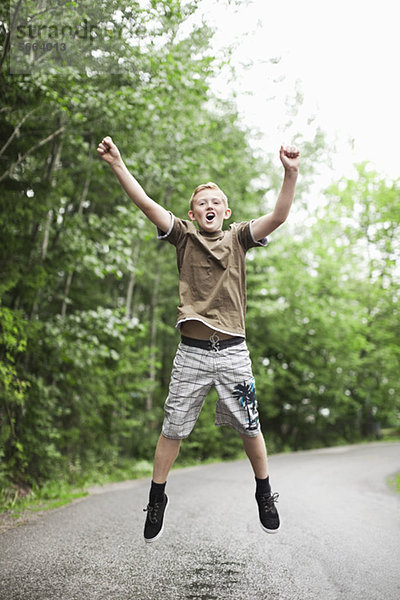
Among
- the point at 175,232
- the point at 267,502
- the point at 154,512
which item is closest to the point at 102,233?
the point at 175,232

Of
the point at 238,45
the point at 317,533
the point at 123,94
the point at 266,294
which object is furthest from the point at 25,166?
the point at 266,294

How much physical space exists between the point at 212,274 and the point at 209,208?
1.36 feet

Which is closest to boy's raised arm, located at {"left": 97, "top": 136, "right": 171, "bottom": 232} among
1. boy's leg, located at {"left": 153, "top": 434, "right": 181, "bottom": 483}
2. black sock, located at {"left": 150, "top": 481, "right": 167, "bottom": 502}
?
boy's leg, located at {"left": 153, "top": 434, "right": 181, "bottom": 483}

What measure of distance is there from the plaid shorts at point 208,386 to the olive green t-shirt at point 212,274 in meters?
0.18

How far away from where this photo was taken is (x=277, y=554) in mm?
4082

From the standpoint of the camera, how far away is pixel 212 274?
3.18m

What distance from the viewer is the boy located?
10.3 ft

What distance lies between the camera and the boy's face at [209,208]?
3274mm

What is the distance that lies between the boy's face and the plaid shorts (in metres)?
0.75

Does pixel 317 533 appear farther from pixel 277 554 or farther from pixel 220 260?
pixel 220 260

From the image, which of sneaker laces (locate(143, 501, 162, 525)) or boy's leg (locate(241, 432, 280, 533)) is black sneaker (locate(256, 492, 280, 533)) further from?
sneaker laces (locate(143, 501, 162, 525))

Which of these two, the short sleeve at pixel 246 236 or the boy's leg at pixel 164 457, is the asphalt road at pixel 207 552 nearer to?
the boy's leg at pixel 164 457

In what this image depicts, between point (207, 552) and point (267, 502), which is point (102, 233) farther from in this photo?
point (267, 502)

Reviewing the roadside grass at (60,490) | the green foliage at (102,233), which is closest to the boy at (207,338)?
the green foliage at (102,233)
